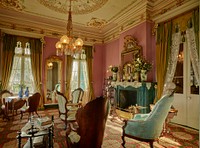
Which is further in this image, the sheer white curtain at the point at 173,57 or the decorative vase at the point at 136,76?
the decorative vase at the point at 136,76

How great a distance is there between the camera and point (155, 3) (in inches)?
175

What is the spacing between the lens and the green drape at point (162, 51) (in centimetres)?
411

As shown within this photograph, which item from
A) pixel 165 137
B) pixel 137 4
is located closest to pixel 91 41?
pixel 137 4

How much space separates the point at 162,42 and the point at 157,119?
111 inches

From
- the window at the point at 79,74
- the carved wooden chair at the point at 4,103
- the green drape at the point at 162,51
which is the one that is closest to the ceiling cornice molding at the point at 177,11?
the green drape at the point at 162,51

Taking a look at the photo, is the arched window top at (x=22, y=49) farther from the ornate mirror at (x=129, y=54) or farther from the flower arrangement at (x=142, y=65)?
the flower arrangement at (x=142, y=65)

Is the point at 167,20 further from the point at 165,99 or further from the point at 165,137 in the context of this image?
the point at 165,137

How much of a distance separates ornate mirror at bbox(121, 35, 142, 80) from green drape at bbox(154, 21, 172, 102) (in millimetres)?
673

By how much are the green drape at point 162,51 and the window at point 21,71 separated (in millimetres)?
5132

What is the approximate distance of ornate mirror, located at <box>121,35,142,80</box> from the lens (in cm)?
494

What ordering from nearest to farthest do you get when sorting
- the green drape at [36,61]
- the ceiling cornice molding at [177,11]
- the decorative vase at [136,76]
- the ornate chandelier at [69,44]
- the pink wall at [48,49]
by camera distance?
the ceiling cornice molding at [177,11]
the ornate chandelier at [69,44]
the decorative vase at [136,76]
the green drape at [36,61]
the pink wall at [48,49]

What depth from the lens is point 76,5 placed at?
4.62 meters

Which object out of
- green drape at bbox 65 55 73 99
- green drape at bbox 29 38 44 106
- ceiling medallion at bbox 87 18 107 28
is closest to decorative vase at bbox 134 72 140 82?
ceiling medallion at bbox 87 18 107 28

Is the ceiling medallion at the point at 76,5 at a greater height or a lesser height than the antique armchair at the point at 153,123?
greater
